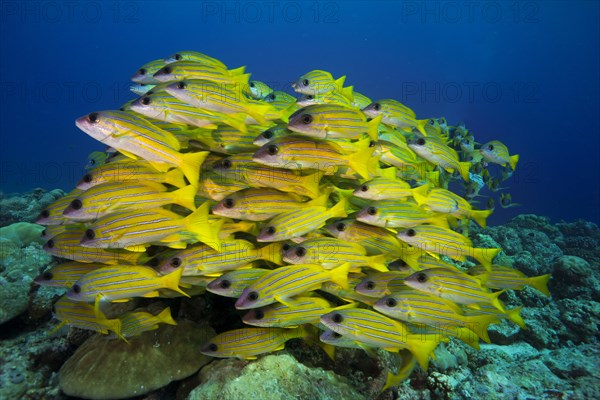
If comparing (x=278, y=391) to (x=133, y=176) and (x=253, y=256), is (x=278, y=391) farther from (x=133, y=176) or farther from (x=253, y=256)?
(x=133, y=176)

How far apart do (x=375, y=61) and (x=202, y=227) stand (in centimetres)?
10619

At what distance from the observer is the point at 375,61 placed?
9762 cm

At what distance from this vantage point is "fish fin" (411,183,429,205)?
3.92 metres

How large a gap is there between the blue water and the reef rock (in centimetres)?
5198

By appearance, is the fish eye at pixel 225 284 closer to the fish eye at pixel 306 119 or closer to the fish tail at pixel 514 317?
the fish eye at pixel 306 119

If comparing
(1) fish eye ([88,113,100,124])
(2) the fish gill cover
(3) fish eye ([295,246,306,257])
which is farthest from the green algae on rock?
(1) fish eye ([88,113,100,124])

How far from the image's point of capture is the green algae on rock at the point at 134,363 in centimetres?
330

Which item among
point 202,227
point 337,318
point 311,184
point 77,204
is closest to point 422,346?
point 337,318

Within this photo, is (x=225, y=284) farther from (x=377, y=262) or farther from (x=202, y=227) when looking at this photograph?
(x=377, y=262)

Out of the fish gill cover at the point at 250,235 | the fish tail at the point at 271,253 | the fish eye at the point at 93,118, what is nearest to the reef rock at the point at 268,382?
the fish gill cover at the point at 250,235

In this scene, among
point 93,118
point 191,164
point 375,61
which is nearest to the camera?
point 93,118

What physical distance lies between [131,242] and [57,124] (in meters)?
169

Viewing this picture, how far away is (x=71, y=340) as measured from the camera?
430 centimetres

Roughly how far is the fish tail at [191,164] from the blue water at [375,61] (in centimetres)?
5290
